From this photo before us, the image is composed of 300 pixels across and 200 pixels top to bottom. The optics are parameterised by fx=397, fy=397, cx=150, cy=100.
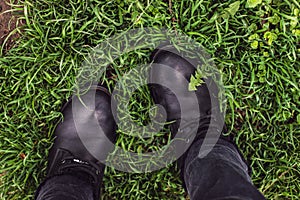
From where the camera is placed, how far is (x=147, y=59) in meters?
2.09

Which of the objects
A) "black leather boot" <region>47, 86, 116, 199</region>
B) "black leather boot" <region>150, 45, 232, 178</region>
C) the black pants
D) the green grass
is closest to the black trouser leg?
the black pants

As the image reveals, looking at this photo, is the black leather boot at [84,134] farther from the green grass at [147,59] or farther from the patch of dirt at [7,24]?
the patch of dirt at [7,24]

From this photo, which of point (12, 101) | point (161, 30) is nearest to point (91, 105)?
point (12, 101)

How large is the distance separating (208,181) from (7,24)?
4.32 feet

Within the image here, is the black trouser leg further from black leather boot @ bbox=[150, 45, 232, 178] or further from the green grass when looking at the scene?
the green grass

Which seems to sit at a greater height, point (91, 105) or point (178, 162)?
point (91, 105)

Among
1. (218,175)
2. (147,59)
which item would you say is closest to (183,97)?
(147,59)

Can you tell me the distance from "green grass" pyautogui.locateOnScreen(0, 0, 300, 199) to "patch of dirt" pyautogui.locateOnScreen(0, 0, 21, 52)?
0.06 metres

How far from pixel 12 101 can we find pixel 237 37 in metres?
1.20

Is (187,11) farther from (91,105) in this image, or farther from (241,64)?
(91,105)

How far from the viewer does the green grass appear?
1994 millimetres

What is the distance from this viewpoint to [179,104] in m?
2.11

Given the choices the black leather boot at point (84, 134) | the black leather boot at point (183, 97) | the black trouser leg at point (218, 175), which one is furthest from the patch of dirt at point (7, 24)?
the black trouser leg at point (218, 175)

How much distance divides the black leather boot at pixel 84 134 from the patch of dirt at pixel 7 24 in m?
0.44
